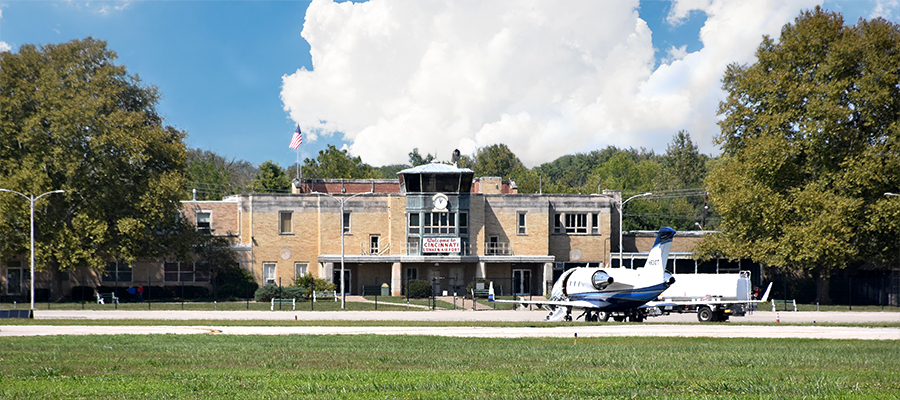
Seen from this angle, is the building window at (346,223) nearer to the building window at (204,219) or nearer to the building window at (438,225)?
the building window at (438,225)

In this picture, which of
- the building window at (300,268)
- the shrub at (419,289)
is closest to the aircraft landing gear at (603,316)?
the shrub at (419,289)

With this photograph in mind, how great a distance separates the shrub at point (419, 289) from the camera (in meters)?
62.2

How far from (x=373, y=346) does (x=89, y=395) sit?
10243 millimetres

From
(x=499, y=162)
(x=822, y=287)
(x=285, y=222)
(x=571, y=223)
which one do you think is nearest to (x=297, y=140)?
(x=285, y=222)

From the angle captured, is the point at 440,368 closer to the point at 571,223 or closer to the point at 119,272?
the point at 571,223

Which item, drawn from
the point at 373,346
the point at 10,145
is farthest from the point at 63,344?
the point at 10,145

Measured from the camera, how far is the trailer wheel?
38.6 meters

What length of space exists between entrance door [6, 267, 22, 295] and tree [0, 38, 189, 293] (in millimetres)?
4532

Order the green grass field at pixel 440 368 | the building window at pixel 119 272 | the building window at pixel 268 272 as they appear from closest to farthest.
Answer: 1. the green grass field at pixel 440 368
2. the building window at pixel 119 272
3. the building window at pixel 268 272

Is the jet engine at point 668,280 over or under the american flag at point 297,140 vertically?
under

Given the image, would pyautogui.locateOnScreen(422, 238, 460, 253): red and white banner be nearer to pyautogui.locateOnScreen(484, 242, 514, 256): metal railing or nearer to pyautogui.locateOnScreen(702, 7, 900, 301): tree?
pyautogui.locateOnScreen(484, 242, 514, 256): metal railing

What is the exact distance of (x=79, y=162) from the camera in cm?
5541

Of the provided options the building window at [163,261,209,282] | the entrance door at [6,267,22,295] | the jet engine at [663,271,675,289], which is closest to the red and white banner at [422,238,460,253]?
the building window at [163,261,209,282]

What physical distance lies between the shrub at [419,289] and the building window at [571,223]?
14.5 m
